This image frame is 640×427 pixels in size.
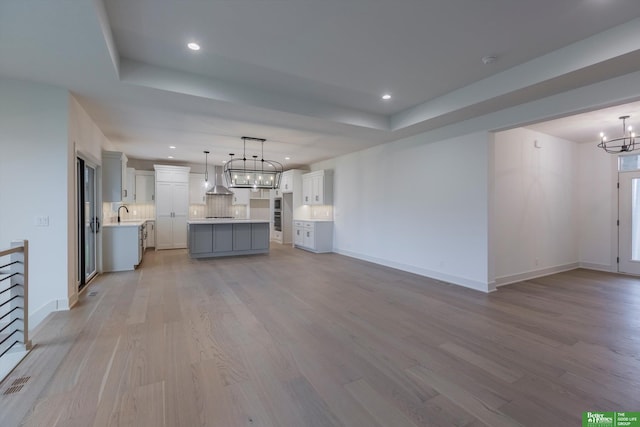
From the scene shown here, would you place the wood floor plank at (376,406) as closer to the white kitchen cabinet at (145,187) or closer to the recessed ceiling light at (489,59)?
the recessed ceiling light at (489,59)

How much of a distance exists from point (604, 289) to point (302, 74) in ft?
19.6

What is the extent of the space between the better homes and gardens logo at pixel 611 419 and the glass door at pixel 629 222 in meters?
5.96

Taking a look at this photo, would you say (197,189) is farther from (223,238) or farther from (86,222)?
(86,222)

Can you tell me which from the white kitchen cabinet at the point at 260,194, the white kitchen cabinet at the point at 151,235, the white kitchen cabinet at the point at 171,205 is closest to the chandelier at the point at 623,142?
the white kitchen cabinet at the point at 260,194

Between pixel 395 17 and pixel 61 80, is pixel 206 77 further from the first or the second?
pixel 395 17

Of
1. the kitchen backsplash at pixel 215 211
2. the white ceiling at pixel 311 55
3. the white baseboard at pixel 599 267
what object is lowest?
the white baseboard at pixel 599 267

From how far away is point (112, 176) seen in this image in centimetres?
573

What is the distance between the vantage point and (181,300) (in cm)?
396

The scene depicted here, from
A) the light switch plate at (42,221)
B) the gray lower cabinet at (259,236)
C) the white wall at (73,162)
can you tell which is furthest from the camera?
the gray lower cabinet at (259,236)

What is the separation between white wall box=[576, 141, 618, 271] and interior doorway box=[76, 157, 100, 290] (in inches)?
392

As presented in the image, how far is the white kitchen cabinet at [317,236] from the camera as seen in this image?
827 cm

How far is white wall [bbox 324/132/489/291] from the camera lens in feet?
15.1

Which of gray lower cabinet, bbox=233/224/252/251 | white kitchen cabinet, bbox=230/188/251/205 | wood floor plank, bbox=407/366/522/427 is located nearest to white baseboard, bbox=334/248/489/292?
wood floor plank, bbox=407/366/522/427

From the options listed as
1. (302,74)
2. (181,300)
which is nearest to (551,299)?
(302,74)
